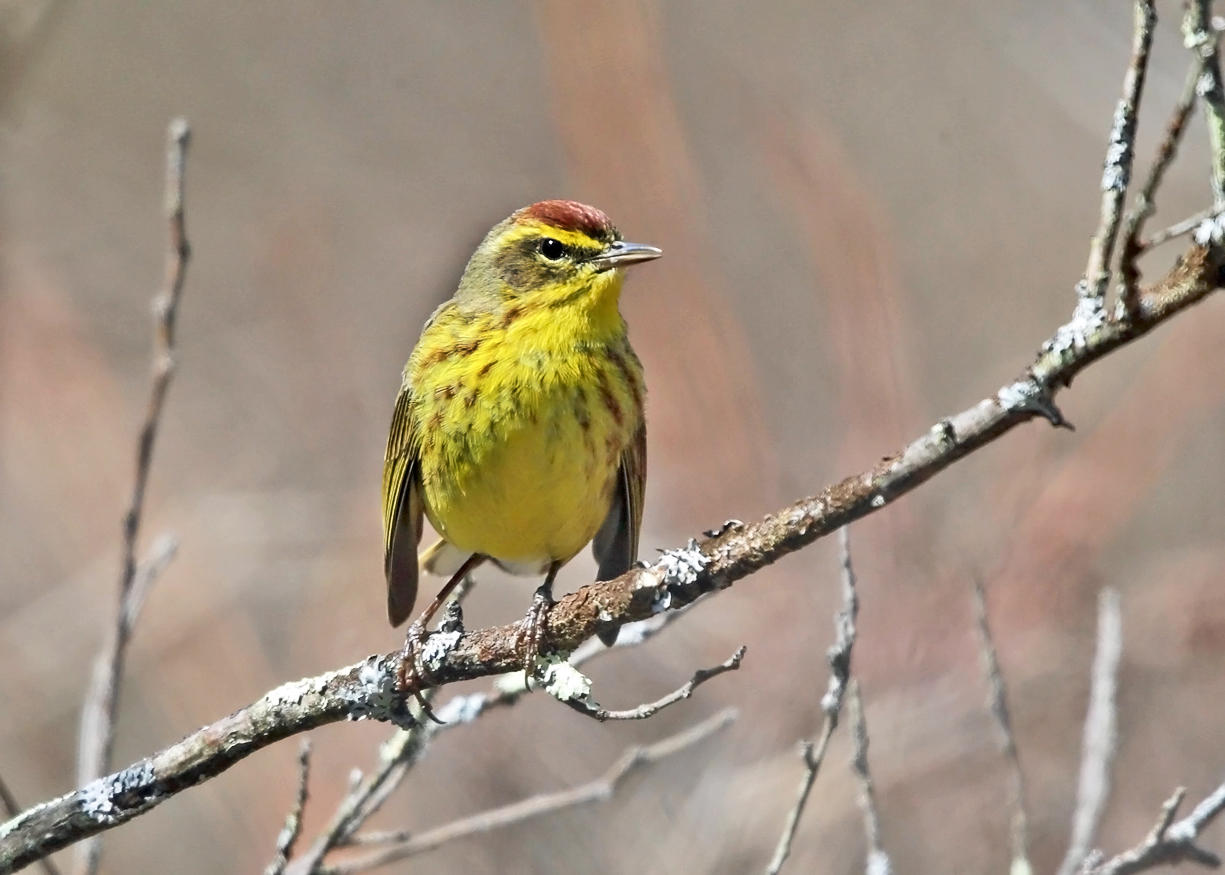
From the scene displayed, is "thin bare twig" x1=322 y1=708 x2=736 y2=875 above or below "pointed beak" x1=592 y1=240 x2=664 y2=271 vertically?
below

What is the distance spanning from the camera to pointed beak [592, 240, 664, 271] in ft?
13.4

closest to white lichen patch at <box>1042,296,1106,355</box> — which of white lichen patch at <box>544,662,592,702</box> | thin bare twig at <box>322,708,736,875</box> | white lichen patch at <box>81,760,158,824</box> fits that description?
white lichen patch at <box>544,662,592,702</box>

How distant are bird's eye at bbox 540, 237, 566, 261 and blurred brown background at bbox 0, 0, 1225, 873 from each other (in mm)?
1595

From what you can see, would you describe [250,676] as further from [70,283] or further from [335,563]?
[70,283]

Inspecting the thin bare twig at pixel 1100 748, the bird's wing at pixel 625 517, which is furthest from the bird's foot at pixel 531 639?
the thin bare twig at pixel 1100 748

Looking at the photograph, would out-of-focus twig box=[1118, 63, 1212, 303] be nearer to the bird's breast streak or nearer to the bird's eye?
the bird's breast streak

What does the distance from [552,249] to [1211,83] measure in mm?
2624

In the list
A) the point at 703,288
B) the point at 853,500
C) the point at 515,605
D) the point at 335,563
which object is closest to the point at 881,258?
the point at 703,288

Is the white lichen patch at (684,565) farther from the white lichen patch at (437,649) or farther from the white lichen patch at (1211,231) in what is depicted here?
the white lichen patch at (1211,231)

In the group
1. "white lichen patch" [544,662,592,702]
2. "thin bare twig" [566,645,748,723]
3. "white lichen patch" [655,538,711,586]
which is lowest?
"thin bare twig" [566,645,748,723]

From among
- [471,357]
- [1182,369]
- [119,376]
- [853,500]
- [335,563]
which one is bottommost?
[853,500]

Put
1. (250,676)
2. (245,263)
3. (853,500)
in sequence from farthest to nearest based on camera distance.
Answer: (245,263), (250,676), (853,500)

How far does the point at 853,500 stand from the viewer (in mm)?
2238

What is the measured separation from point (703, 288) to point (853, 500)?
13.9ft
